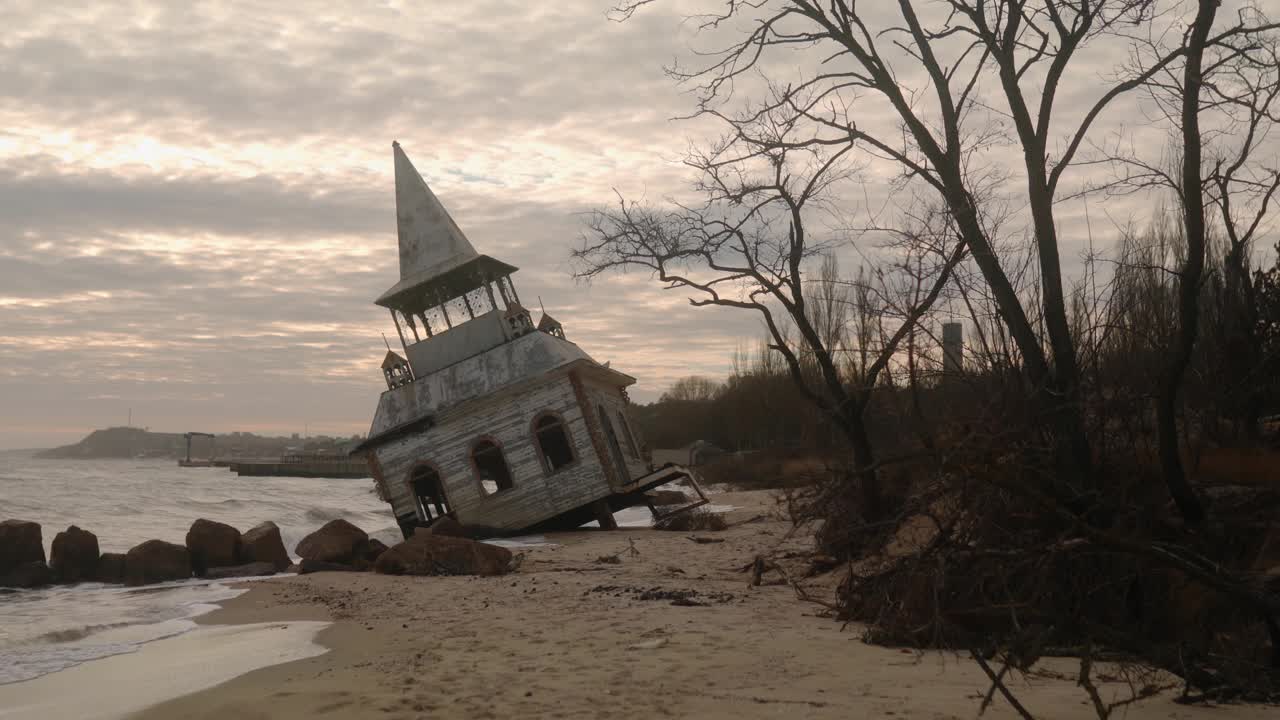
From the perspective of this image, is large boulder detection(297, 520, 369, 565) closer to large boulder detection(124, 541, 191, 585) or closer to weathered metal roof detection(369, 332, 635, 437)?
large boulder detection(124, 541, 191, 585)

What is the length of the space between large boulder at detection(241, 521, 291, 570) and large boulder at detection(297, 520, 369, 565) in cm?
100

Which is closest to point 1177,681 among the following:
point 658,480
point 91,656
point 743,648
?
point 743,648

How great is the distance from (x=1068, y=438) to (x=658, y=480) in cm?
1656

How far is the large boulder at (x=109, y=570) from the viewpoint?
59.9 ft

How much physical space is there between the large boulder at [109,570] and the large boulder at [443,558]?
5301 mm

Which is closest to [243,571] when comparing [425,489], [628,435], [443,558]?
[443,558]

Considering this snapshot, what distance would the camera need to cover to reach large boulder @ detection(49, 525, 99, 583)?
59.8ft

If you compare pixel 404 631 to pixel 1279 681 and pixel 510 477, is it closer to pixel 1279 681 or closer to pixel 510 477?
pixel 1279 681

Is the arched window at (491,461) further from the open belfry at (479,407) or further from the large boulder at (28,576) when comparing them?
the large boulder at (28,576)

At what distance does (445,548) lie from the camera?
16109mm

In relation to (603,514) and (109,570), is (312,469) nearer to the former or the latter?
(603,514)

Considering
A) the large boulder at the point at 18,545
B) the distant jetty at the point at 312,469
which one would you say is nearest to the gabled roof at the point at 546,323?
the large boulder at the point at 18,545

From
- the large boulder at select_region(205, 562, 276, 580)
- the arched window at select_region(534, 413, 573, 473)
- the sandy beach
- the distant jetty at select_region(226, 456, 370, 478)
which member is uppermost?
the distant jetty at select_region(226, 456, 370, 478)


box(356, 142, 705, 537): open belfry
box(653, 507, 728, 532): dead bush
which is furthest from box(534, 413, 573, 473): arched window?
box(653, 507, 728, 532): dead bush
